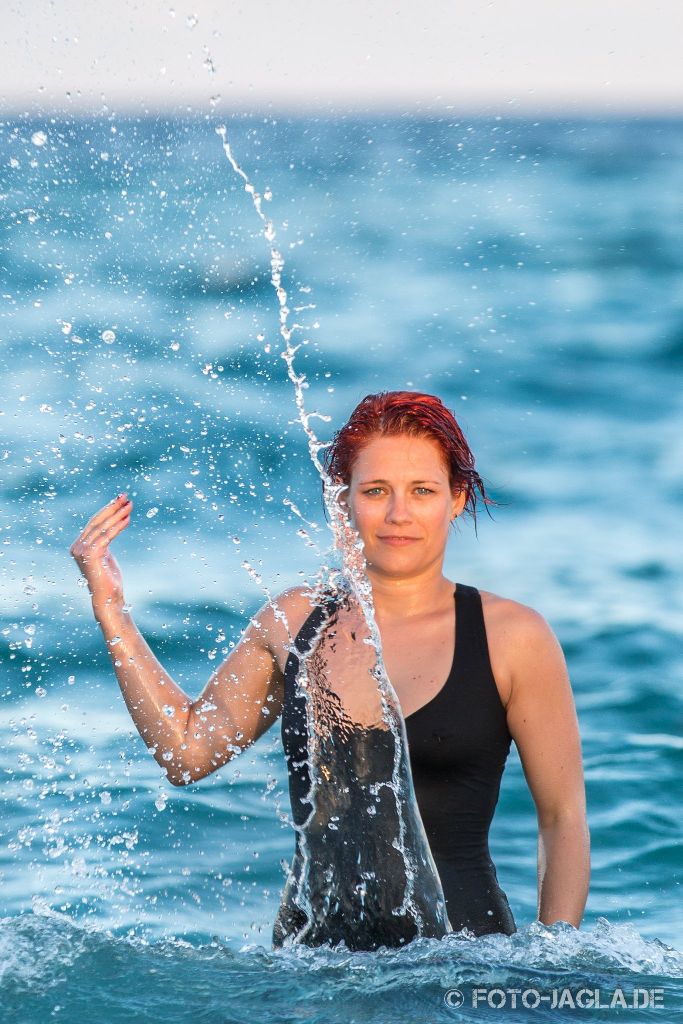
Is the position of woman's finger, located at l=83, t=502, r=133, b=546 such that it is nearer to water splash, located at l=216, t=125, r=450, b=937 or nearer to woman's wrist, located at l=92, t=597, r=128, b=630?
woman's wrist, located at l=92, t=597, r=128, b=630

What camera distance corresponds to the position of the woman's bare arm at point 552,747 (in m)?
2.80

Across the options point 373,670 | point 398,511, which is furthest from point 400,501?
point 373,670

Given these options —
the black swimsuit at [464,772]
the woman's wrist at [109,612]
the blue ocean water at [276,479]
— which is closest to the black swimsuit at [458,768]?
the black swimsuit at [464,772]

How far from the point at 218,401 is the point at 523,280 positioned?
448 centimetres

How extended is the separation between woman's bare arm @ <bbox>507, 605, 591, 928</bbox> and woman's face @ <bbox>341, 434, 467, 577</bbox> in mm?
259

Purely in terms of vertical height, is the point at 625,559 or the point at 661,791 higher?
the point at 625,559

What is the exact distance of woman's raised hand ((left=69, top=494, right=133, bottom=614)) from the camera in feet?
9.45

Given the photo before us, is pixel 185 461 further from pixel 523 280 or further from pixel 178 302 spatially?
pixel 523 280

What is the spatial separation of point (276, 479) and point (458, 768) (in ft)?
15.3

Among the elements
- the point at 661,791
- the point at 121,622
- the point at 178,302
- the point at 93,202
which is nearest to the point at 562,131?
the point at 93,202

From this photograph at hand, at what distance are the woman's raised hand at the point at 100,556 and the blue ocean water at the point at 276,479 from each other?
0.69m

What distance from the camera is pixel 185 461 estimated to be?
7.52 m

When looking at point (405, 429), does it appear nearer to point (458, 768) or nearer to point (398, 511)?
point (398, 511)

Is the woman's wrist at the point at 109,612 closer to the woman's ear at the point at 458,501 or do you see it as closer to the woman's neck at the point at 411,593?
the woman's neck at the point at 411,593
